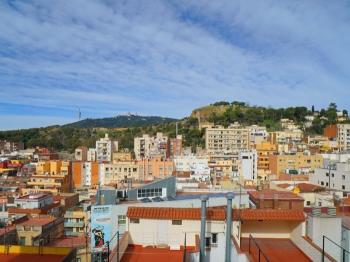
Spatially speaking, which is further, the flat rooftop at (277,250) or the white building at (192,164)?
the white building at (192,164)

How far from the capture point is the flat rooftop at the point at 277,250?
325 inches

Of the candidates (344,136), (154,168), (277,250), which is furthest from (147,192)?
(344,136)

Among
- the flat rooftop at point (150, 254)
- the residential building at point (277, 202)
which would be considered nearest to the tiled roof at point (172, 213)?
the flat rooftop at point (150, 254)

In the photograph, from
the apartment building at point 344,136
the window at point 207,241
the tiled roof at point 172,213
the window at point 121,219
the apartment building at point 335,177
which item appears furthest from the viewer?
the apartment building at point 344,136

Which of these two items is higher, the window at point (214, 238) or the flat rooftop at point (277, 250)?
the window at point (214, 238)

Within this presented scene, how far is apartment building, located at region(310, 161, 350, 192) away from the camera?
97.0ft

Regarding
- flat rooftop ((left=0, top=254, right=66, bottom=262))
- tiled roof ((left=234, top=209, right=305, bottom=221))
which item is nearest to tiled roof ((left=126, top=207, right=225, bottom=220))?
tiled roof ((left=234, top=209, right=305, bottom=221))

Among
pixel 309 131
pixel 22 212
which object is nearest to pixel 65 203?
pixel 22 212

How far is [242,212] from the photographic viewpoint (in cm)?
946

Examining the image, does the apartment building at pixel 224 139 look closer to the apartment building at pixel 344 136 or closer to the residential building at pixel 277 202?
the apartment building at pixel 344 136

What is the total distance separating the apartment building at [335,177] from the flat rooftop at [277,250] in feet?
71.0

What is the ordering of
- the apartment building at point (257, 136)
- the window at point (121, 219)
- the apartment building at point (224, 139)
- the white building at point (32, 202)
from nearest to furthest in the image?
the window at point (121, 219), the white building at point (32, 202), the apartment building at point (257, 136), the apartment building at point (224, 139)

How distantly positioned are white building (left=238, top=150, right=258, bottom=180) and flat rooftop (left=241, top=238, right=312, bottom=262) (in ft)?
126

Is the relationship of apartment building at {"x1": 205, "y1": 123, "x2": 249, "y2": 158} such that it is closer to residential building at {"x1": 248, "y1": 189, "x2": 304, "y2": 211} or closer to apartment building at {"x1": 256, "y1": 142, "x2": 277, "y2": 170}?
apartment building at {"x1": 256, "y1": 142, "x2": 277, "y2": 170}
